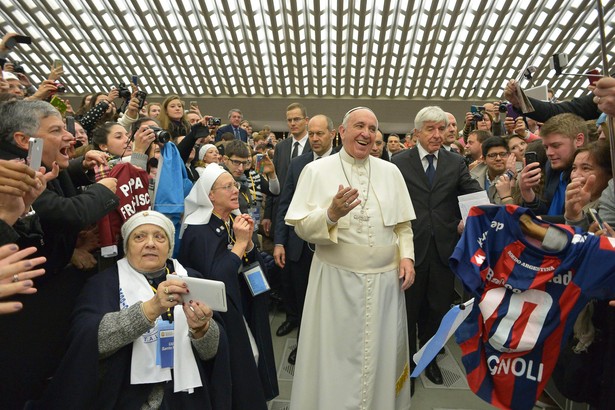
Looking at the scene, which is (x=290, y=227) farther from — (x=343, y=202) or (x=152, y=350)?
(x=152, y=350)

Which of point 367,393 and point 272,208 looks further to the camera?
point 272,208

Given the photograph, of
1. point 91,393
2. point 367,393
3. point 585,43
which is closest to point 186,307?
point 91,393

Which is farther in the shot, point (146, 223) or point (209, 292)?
point (146, 223)

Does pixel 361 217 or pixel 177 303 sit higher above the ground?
pixel 361 217

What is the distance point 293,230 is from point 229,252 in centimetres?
124


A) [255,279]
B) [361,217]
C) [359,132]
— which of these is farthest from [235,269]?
[359,132]

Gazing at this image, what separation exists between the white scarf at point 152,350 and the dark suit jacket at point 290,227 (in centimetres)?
170

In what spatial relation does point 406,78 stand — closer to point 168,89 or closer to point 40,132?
point 168,89

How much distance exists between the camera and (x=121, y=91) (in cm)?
478

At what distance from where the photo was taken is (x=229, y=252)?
2.86 meters

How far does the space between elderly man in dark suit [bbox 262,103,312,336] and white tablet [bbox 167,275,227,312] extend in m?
2.58

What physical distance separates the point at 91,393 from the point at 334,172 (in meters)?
1.91

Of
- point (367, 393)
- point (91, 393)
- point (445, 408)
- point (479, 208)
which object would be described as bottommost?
point (445, 408)

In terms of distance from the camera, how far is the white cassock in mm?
2859
